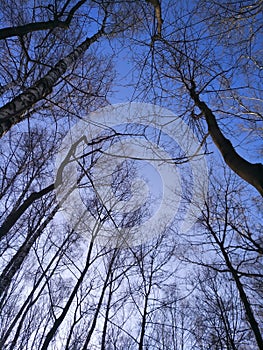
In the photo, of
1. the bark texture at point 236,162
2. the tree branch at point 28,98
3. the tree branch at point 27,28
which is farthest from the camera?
the tree branch at point 27,28

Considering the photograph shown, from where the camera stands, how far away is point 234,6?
2637 mm

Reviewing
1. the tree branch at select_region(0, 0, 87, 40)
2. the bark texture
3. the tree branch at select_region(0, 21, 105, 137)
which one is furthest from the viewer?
the tree branch at select_region(0, 0, 87, 40)

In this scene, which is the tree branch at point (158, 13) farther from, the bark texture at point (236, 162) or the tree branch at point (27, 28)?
the tree branch at point (27, 28)

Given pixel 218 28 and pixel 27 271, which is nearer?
pixel 218 28

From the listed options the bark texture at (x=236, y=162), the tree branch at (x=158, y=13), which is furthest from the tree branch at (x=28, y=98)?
the bark texture at (x=236, y=162)

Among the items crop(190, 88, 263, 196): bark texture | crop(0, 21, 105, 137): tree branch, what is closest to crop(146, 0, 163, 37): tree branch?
crop(190, 88, 263, 196): bark texture

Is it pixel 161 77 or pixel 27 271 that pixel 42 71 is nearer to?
pixel 161 77

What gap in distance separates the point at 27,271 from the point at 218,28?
1214 centimetres

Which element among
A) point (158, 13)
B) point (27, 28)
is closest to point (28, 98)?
point (27, 28)

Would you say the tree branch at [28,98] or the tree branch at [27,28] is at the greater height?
the tree branch at [27,28]

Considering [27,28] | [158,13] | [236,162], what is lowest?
[236,162]

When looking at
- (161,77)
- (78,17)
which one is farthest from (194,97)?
(78,17)

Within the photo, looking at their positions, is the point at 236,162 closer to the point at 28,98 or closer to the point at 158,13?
the point at 158,13

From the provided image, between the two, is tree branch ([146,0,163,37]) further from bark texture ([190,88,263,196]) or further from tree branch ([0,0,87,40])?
tree branch ([0,0,87,40])
